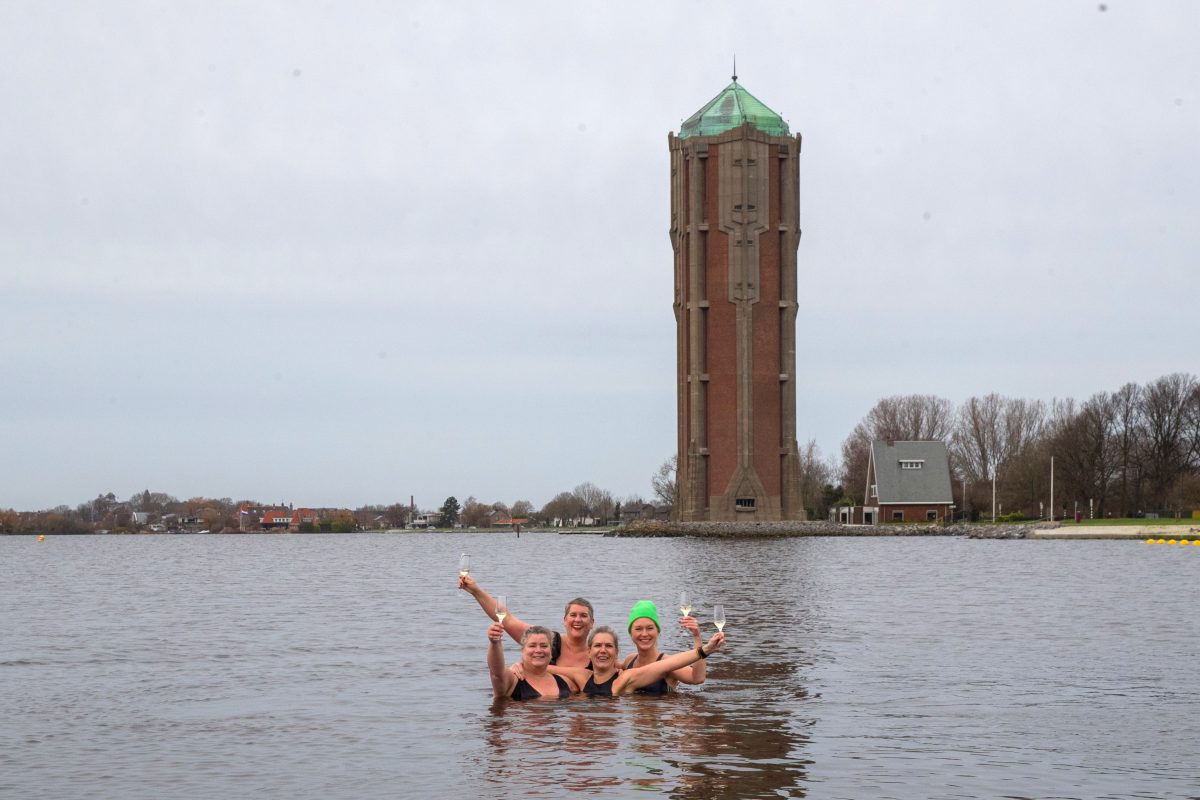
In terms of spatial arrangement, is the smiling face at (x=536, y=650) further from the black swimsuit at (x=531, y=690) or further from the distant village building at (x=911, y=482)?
the distant village building at (x=911, y=482)

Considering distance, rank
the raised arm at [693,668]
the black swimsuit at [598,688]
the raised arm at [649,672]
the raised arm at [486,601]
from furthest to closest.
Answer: the black swimsuit at [598,688] → the raised arm at [649,672] → the raised arm at [486,601] → the raised arm at [693,668]

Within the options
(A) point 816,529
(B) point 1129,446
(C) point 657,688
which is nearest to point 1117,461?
(B) point 1129,446

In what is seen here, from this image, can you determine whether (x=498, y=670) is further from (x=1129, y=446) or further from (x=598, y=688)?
(x=1129, y=446)

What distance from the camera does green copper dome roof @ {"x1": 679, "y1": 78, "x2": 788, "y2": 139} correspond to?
123938 millimetres

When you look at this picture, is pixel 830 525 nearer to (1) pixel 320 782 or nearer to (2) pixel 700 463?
(2) pixel 700 463

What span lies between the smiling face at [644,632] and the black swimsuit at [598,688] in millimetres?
686

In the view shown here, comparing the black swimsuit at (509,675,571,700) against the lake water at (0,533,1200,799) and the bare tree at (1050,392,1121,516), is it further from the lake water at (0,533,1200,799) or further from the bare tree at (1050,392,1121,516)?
the bare tree at (1050,392,1121,516)

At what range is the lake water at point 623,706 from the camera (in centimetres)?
1364

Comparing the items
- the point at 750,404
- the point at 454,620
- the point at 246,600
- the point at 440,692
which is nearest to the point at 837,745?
the point at 440,692

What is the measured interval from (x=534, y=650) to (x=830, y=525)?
107633 millimetres

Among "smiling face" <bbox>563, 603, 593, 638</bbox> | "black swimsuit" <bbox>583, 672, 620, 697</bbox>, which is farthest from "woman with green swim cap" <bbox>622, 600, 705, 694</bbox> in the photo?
"smiling face" <bbox>563, 603, 593, 638</bbox>

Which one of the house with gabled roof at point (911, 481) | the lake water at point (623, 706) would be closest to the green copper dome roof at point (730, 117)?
the house with gabled roof at point (911, 481)

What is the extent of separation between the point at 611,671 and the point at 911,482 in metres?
121

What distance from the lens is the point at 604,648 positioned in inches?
703
